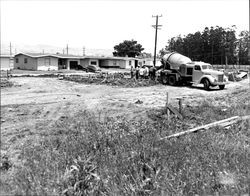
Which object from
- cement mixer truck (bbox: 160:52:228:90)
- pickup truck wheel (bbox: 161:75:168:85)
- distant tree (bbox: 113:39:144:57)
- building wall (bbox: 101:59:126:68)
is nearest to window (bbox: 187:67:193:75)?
cement mixer truck (bbox: 160:52:228:90)

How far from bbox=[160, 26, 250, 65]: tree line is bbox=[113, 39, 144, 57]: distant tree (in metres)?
7.65

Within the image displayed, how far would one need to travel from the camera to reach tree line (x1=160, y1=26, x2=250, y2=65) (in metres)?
80.0

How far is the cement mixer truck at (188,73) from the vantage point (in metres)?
21.4

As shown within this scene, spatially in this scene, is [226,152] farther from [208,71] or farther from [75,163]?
[208,71]

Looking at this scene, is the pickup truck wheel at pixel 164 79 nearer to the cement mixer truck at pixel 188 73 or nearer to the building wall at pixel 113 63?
the cement mixer truck at pixel 188 73

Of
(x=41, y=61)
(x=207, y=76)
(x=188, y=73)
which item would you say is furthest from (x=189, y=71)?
(x=41, y=61)

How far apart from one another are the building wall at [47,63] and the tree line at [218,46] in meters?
39.1

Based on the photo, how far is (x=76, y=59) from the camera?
53.6 meters

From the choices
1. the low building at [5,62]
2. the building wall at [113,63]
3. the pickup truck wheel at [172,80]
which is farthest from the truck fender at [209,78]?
the building wall at [113,63]

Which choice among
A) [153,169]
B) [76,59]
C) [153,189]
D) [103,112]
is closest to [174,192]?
[153,189]

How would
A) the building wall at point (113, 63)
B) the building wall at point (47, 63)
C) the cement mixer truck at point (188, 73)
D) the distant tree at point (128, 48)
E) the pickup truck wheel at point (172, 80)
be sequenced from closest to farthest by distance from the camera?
the cement mixer truck at point (188, 73), the pickup truck wheel at point (172, 80), the building wall at point (47, 63), the building wall at point (113, 63), the distant tree at point (128, 48)

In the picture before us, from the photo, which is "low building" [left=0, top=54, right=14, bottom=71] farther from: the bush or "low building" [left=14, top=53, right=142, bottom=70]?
the bush

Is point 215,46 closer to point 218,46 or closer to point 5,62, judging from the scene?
point 218,46

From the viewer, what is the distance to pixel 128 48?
79.2m
